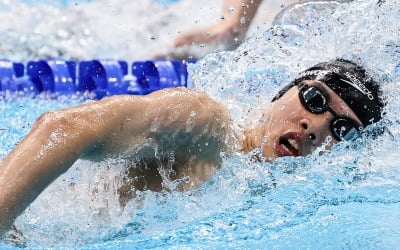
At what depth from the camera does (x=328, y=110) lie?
6.13ft

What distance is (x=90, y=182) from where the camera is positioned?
61.4 inches

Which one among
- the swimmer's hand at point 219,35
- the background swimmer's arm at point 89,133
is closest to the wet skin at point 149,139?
the background swimmer's arm at point 89,133

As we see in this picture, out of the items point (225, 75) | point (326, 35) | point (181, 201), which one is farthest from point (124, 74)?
point (181, 201)

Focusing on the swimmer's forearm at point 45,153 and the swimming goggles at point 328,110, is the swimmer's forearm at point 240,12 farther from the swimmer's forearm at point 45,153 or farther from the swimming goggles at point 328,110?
the swimmer's forearm at point 45,153

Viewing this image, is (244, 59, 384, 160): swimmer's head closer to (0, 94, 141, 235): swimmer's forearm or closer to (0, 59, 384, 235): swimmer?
(0, 59, 384, 235): swimmer

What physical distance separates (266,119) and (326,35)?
122 centimetres

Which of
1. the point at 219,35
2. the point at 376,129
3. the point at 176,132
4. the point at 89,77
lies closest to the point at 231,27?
the point at 219,35

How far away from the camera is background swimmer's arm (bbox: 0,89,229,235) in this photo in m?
1.16

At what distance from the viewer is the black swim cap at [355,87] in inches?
73.8

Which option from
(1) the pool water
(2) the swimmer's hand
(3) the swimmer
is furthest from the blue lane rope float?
(3) the swimmer

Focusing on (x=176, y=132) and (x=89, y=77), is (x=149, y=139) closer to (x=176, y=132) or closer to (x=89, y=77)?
(x=176, y=132)

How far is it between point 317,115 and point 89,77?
1.96 m

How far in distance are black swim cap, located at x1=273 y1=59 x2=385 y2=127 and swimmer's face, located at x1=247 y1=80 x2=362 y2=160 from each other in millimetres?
18

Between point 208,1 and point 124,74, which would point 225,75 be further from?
point 208,1
